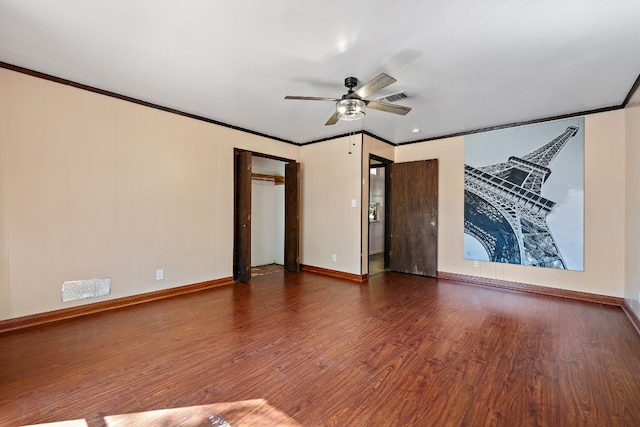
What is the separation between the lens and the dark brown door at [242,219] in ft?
15.3

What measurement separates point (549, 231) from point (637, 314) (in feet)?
4.59

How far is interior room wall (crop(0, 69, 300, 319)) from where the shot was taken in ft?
9.21

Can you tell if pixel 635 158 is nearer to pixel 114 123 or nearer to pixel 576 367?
pixel 576 367

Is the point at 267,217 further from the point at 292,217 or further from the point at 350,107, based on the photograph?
the point at 350,107

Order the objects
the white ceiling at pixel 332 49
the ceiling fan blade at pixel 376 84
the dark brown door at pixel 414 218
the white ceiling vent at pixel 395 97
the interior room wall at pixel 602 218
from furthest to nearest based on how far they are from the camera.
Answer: the dark brown door at pixel 414 218
the interior room wall at pixel 602 218
the white ceiling vent at pixel 395 97
the ceiling fan blade at pixel 376 84
the white ceiling at pixel 332 49

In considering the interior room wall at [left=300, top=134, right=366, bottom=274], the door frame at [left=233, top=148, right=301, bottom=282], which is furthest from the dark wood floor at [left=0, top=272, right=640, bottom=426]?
the interior room wall at [left=300, top=134, right=366, bottom=274]

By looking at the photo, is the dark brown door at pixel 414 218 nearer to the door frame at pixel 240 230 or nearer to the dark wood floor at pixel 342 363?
the dark wood floor at pixel 342 363

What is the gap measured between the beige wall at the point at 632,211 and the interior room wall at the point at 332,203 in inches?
126

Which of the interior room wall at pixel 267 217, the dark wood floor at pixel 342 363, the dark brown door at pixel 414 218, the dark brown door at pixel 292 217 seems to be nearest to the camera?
the dark wood floor at pixel 342 363

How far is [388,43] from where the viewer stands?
2.32m

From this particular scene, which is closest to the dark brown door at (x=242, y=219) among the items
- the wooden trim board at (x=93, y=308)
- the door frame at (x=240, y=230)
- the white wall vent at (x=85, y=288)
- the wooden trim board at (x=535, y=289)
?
Result: the door frame at (x=240, y=230)

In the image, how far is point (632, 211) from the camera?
3168mm

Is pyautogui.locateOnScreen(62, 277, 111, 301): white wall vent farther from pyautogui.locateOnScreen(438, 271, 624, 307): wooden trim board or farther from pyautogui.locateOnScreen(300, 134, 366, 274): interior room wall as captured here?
pyautogui.locateOnScreen(438, 271, 624, 307): wooden trim board

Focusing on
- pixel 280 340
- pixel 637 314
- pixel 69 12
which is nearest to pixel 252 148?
pixel 69 12
